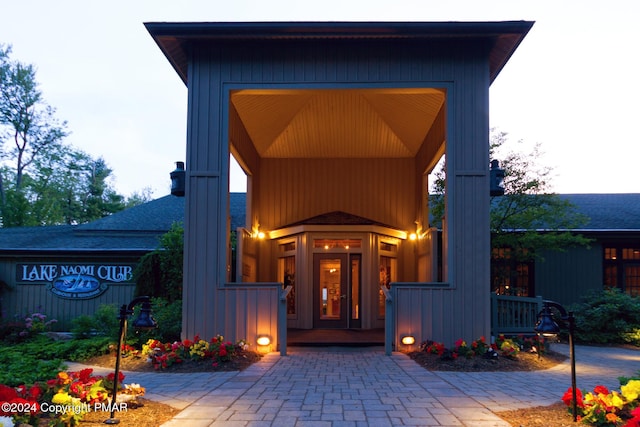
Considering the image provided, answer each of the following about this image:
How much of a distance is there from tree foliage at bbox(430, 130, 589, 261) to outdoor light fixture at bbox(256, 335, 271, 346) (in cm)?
570

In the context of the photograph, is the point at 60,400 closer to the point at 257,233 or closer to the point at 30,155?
the point at 257,233

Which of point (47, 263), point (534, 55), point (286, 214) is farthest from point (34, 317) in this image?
point (534, 55)

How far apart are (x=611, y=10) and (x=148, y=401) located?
1238cm

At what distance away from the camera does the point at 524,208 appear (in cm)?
1289

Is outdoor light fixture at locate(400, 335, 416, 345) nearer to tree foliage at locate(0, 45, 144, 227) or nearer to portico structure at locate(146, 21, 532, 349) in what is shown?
portico structure at locate(146, 21, 532, 349)

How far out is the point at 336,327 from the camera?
12.7 meters

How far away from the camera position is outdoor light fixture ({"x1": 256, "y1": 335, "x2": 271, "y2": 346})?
9.23 m

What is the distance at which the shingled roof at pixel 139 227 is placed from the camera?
→ 1376 cm

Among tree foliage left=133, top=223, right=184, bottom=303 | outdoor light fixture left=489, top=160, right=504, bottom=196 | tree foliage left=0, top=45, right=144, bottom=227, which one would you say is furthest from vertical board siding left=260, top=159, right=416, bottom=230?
tree foliage left=0, top=45, right=144, bottom=227

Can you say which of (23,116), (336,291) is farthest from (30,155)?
(336,291)

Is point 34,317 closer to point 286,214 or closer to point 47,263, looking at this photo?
point 47,263

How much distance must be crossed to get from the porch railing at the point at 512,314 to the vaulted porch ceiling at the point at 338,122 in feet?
14.0

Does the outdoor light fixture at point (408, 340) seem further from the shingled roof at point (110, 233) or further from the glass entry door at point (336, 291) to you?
the shingled roof at point (110, 233)

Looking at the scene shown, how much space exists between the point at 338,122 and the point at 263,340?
6264 mm
